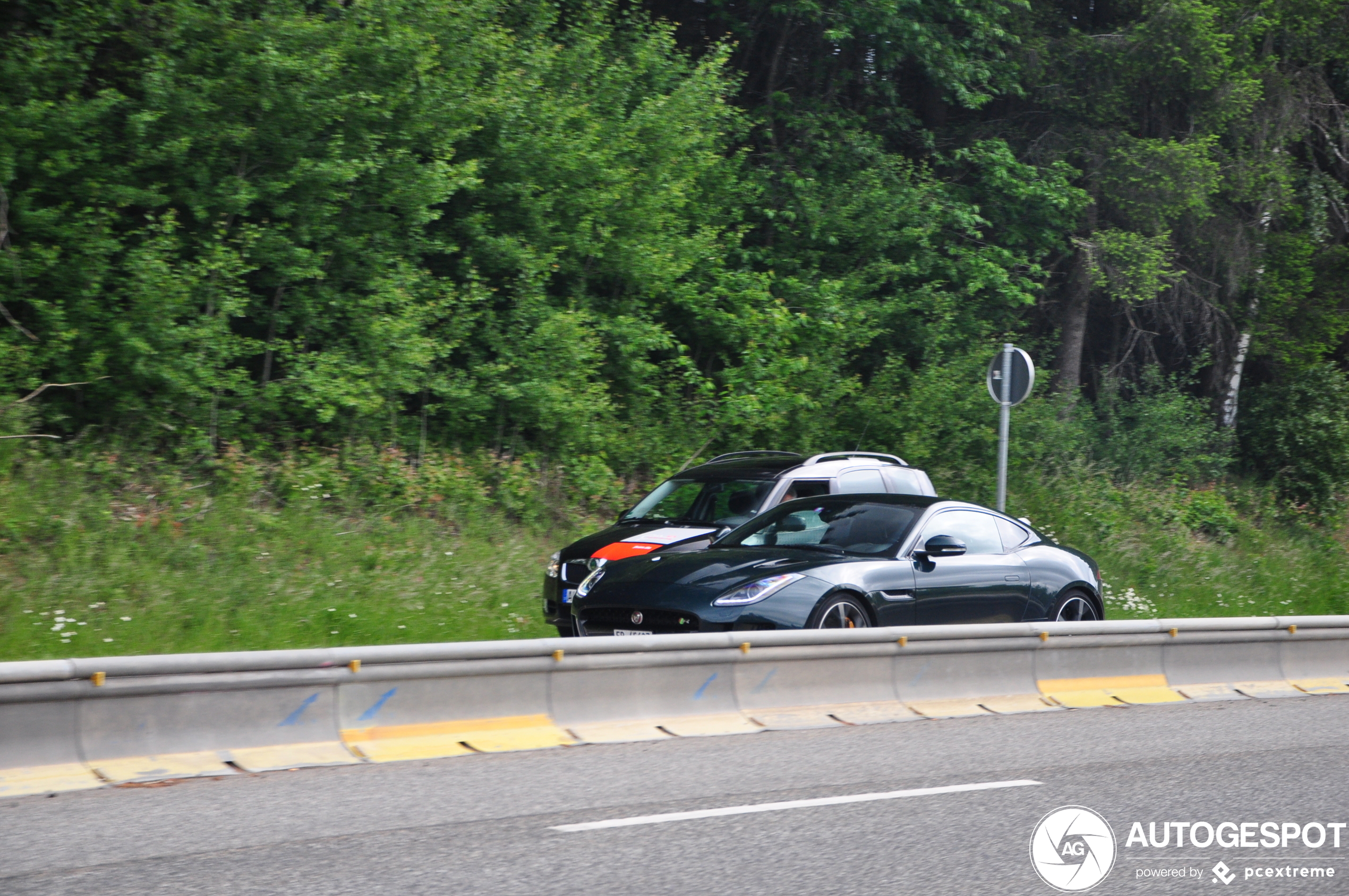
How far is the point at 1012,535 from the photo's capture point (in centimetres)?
1102

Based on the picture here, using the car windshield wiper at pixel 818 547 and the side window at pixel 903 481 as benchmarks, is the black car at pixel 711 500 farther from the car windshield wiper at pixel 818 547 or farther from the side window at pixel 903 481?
the car windshield wiper at pixel 818 547

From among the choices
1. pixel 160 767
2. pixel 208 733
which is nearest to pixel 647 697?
pixel 208 733

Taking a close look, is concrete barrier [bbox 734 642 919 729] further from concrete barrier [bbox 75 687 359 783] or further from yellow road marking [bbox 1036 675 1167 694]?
concrete barrier [bbox 75 687 359 783]

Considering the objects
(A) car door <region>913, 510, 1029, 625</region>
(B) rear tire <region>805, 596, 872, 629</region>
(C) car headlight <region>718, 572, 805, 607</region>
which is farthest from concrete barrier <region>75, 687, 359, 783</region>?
(A) car door <region>913, 510, 1029, 625</region>

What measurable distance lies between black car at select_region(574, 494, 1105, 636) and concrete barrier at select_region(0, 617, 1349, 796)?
530 mm

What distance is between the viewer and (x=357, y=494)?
48.9 feet

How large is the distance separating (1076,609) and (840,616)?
2935 millimetres

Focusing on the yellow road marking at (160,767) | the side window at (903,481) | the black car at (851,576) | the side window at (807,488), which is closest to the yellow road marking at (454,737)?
the yellow road marking at (160,767)

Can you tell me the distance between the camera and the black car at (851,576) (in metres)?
9.11

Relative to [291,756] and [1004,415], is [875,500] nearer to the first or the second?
[1004,415]

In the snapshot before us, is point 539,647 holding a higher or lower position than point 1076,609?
higher

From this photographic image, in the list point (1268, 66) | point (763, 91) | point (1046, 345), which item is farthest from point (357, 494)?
point (1268, 66)

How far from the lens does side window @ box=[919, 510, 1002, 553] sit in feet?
34.2

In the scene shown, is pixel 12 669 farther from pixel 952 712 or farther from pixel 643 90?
Answer: pixel 643 90
